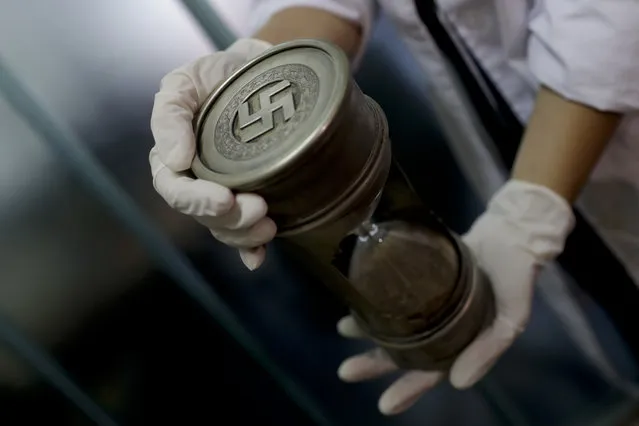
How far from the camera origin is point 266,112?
52 centimetres

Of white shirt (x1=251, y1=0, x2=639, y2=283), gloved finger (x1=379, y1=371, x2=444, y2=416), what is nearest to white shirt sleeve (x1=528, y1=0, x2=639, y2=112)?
white shirt (x1=251, y1=0, x2=639, y2=283)

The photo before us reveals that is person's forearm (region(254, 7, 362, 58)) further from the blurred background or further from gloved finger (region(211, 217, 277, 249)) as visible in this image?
gloved finger (region(211, 217, 277, 249))

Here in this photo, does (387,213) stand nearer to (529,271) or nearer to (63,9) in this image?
(529,271)

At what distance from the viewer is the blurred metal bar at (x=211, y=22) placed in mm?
855

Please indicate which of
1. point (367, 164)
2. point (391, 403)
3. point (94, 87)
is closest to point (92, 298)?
point (94, 87)

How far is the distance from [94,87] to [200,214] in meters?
0.38

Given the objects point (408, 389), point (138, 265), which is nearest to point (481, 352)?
point (408, 389)

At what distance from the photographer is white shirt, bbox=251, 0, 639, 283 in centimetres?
64

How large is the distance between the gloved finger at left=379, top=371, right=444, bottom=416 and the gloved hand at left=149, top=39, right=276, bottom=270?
→ 11.4 inches

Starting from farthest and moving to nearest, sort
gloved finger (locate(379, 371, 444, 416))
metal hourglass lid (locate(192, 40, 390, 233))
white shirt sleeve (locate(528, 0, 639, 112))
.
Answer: gloved finger (locate(379, 371, 444, 416))
white shirt sleeve (locate(528, 0, 639, 112))
metal hourglass lid (locate(192, 40, 390, 233))

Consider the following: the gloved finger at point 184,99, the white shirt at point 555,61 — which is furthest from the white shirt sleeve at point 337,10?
the gloved finger at point 184,99

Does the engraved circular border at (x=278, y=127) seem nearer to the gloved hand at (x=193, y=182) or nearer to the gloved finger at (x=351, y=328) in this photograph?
the gloved hand at (x=193, y=182)

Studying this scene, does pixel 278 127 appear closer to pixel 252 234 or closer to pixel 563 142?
pixel 252 234

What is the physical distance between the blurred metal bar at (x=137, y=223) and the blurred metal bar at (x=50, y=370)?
0.17m
